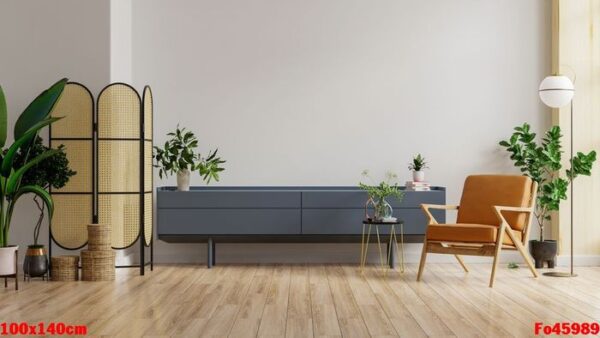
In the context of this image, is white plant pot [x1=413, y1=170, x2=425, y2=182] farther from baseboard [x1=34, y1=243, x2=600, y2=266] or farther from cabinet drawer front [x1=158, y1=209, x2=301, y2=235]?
cabinet drawer front [x1=158, y1=209, x2=301, y2=235]

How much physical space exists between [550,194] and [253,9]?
337cm

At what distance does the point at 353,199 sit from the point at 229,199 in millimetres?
1146

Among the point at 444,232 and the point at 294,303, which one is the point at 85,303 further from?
the point at 444,232

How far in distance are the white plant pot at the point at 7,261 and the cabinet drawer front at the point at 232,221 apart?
4.95 feet

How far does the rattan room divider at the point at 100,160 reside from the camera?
22.7 ft

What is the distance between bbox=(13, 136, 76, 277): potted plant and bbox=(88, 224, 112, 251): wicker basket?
1.32 feet

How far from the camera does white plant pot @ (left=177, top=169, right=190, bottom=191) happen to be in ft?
24.5

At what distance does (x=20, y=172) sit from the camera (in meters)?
6.33

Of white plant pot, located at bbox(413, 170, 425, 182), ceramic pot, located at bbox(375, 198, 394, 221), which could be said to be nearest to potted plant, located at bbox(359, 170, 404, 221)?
ceramic pot, located at bbox(375, 198, 394, 221)

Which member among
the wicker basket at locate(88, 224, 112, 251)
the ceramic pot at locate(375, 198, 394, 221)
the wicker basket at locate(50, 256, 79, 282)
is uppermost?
the ceramic pot at locate(375, 198, 394, 221)

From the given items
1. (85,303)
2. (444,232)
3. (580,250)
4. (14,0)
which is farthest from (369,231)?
(14,0)

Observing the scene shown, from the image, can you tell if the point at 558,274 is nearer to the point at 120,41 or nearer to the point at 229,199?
the point at 229,199

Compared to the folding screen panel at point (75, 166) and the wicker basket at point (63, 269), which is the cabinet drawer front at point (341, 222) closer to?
the folding screen panel at point (75, 166)

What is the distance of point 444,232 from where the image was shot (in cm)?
645
